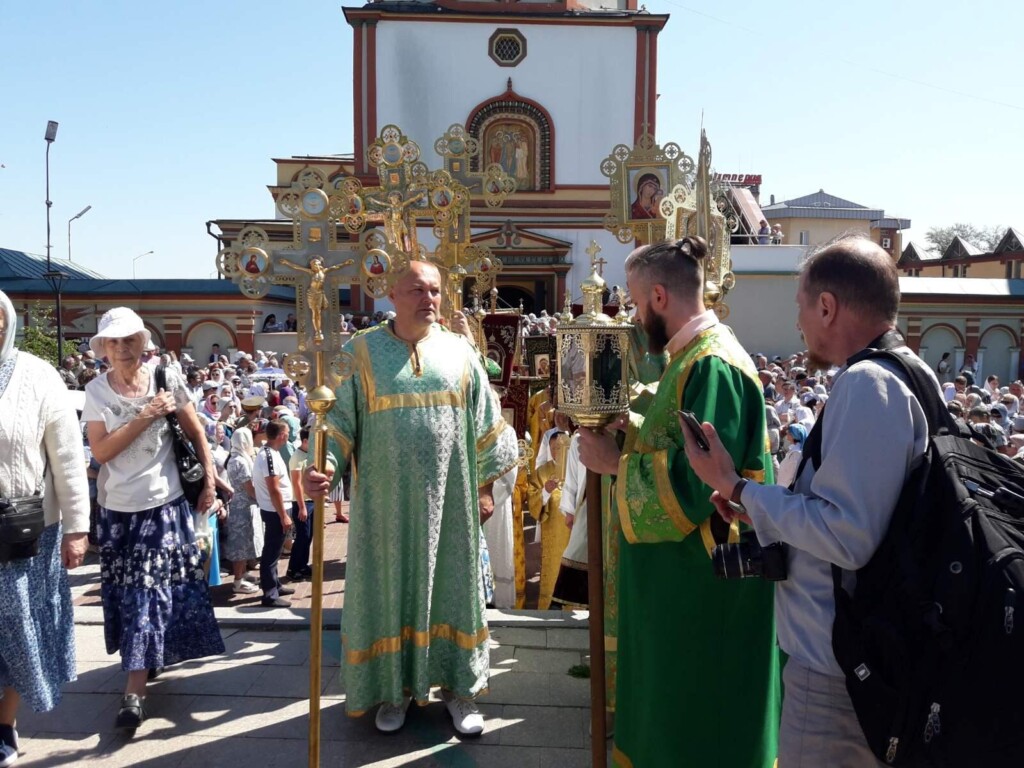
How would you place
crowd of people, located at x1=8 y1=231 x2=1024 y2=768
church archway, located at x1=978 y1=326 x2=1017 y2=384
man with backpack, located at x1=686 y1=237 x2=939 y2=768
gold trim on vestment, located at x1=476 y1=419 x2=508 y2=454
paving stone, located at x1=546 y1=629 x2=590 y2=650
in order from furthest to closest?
church archway, located at x1=978 y1=326 x2=1017 y2=384 → paving stone, located at x1=546 y1=629 x2=590 y2=650 → gold trim on vestment, located at x1=476 y1=419 x2=508 y2=454 → crowd of people, located at x1=8 y1=231 x2=1024 y2=768 → man with backpack, located at x1=686 y1=237 x2=939 y2=768

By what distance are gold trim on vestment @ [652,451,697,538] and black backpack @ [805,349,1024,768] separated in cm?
66

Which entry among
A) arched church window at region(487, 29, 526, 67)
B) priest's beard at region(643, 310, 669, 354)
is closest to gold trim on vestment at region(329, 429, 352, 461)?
priest's beard at region(643, 310, 669, 354)

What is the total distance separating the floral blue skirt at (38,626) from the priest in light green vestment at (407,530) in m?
1.16

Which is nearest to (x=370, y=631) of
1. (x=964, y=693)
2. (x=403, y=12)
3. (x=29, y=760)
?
(x=29, y=760)

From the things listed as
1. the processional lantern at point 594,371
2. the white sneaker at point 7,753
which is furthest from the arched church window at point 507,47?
the white sneaker at point 7,753

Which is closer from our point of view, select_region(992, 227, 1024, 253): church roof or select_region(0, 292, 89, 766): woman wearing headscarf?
select_region(0, 292, 89, 766): woman wearing headscarf

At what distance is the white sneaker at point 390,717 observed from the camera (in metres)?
3.50

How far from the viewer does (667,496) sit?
2.43 metres

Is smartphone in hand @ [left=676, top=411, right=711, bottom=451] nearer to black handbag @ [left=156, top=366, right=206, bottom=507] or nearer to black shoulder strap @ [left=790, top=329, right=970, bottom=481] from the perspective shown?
black shoulder strap @ [left=790, top=329, right=970, bottom=481]

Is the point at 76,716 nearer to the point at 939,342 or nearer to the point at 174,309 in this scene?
the point at 174,309

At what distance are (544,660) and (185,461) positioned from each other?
2.07m

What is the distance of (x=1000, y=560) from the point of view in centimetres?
156

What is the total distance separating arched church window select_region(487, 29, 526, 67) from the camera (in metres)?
28.4

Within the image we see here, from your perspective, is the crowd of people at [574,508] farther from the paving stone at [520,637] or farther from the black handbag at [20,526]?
the paving stone at [520,637]
